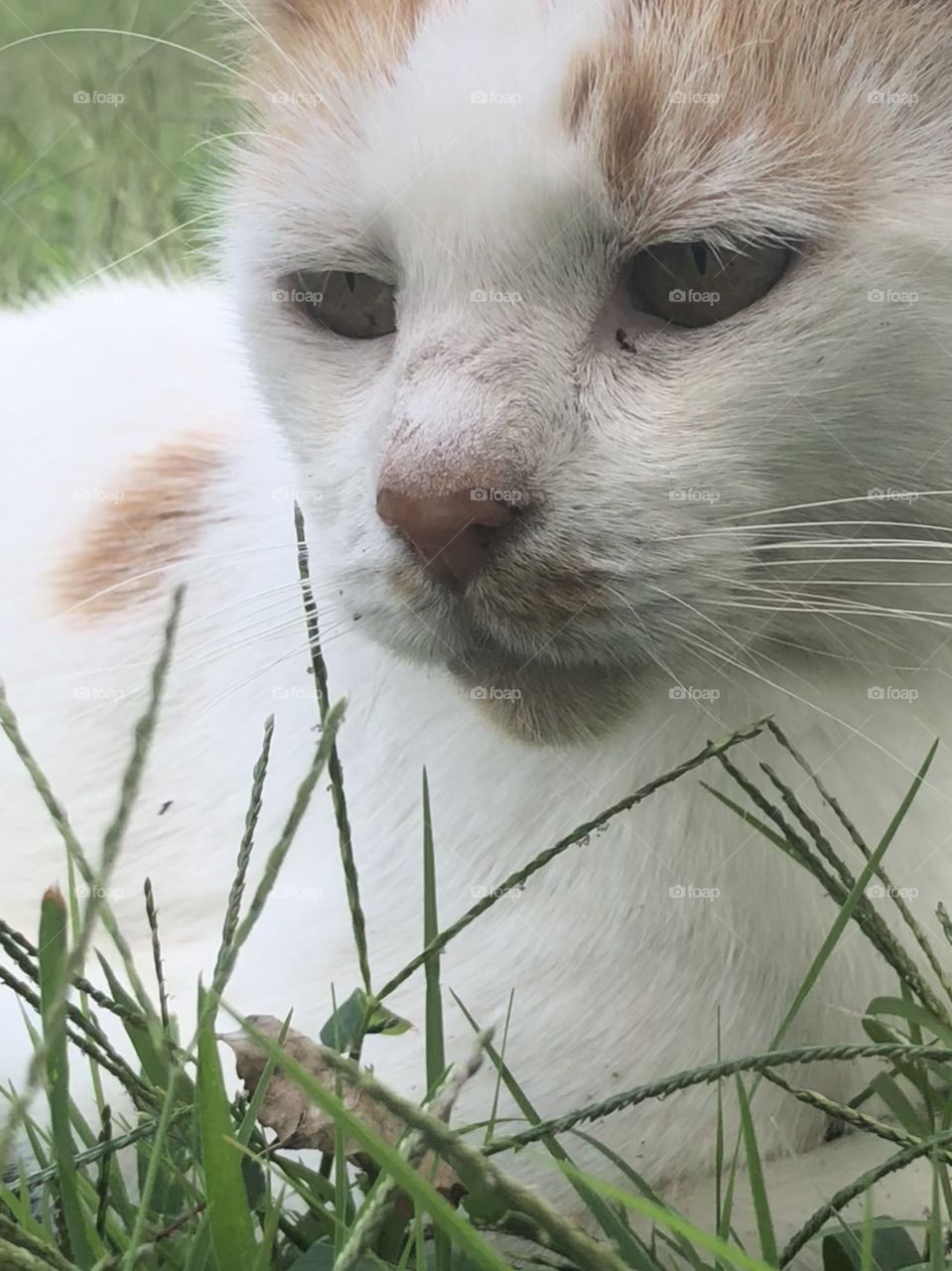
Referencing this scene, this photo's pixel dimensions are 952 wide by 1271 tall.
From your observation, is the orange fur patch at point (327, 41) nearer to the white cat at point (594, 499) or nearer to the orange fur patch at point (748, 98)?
the white cat at point (594, 499)

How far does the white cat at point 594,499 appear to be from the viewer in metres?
Answer: 0.93

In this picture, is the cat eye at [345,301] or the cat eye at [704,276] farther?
the cat eye at [345,301]

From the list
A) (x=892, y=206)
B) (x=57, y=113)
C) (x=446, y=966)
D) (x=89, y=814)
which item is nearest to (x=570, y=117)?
(x=892, y=206)

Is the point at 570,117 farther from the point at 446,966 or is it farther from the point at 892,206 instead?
the point at 446,966

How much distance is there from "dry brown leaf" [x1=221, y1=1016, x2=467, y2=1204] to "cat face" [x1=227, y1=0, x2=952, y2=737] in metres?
0.31

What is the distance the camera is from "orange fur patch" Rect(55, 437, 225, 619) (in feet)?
5.14

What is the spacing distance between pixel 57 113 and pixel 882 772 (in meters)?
2.21

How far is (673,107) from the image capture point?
942mm

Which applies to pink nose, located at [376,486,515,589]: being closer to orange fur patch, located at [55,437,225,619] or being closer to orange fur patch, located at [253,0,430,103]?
orange fur patch, located at [253,0,430,103]

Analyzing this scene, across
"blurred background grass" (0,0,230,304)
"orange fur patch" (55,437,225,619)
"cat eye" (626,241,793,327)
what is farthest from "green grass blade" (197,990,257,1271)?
"blurred background grass" (0,0,230,304)

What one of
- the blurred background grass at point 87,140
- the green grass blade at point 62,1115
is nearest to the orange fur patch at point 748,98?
the green grass blade at point 62,1115

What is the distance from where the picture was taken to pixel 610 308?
0.99 m

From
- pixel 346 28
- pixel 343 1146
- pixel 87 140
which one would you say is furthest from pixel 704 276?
pixel 87 140

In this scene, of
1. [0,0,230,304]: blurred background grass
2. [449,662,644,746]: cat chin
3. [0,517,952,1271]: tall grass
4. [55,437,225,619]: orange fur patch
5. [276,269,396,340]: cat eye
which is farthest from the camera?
[0,0,230,304]: blurred background grass
